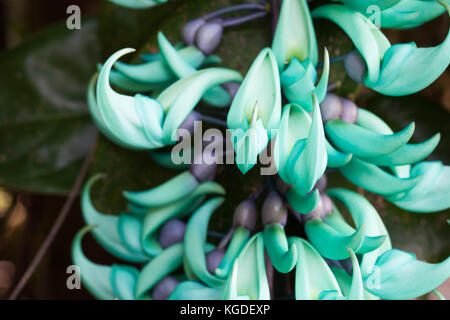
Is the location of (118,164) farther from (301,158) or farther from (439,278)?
(439,278)

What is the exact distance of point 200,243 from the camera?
0.75 m

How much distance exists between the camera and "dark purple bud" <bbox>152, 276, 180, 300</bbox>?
79cm

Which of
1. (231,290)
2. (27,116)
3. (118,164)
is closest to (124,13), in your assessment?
(118,164)

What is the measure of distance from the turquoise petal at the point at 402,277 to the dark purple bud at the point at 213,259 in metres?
0.19

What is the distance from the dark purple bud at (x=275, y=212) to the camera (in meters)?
0.71

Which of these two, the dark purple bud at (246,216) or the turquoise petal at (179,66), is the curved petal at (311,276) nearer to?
the dark purple bud at (246,216)

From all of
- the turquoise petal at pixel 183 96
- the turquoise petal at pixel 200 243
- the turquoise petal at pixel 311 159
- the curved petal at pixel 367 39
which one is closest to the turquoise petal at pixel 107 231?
the turquoise petal at pixel 200 243

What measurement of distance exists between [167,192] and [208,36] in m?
0.23

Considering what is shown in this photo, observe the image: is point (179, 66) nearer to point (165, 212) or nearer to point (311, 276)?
point (165, 212)

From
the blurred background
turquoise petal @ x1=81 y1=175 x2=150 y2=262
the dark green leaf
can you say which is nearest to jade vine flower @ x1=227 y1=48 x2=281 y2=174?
turquoise petal @ x1=81 y1=175 x2=150 y2=262

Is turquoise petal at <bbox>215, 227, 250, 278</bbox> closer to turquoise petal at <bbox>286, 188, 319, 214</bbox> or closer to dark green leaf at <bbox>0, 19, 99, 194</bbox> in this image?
turquoise petal at <bbox>286, 188, 319, 214</bbox>

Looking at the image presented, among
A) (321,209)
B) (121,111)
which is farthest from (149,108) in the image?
(321,209)
